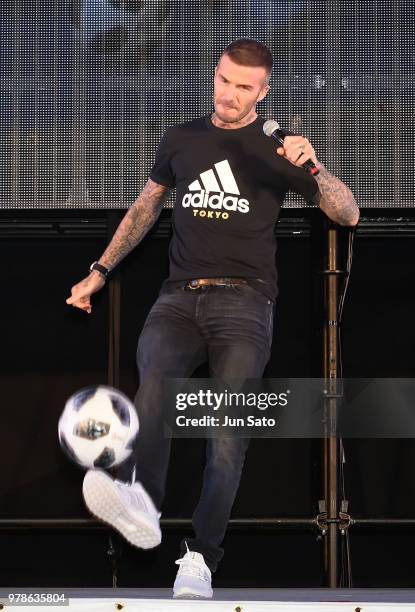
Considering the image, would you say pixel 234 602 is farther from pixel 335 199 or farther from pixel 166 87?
pixel 166 87

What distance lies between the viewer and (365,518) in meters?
3.46

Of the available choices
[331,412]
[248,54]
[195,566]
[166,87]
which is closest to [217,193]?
[248,54]

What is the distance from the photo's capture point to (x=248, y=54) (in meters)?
2.79

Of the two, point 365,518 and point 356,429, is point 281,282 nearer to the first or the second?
point 356,429

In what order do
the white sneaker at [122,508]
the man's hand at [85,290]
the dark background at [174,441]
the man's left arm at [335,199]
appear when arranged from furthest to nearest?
the dark background at [174,441] < the man's hand at [85,290] < the man's left arm at [335,199] < the white sneaker at [122,508]

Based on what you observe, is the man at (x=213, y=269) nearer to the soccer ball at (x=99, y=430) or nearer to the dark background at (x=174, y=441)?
the soccer ball at (x=99, y=430)

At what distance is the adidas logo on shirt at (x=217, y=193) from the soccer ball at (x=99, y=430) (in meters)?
0.66

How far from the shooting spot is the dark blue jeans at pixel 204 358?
97.0 inches

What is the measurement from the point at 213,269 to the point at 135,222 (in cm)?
41

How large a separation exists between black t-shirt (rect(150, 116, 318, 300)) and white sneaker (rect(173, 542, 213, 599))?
815mm

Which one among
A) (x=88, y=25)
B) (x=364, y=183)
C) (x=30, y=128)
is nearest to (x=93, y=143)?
(x=30, y=128)

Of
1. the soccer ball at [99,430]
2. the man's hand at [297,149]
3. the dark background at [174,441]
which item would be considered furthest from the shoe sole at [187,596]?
the dark background at [174,441]

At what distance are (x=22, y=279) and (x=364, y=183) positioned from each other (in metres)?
1.53

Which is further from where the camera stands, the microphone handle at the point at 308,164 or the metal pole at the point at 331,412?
the metal pole at the point at 331,412
